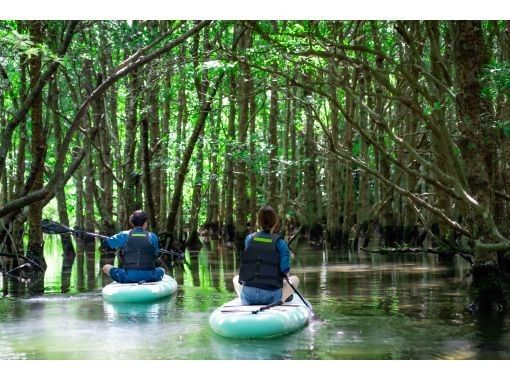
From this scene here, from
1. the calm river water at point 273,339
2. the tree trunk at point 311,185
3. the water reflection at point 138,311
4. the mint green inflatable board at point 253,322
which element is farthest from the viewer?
A: the tree trunk at point 311,185

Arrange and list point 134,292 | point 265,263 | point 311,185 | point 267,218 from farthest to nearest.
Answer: point 311,185
point 134,292
point 265,263
point 267,218

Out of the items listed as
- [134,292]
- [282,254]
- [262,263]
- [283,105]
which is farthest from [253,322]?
[283,105]

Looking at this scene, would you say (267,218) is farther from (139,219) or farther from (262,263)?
(139,219)

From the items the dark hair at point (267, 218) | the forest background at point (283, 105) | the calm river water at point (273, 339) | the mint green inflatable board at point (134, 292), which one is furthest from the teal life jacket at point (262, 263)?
the mint green inflatable board at point (134, 292)

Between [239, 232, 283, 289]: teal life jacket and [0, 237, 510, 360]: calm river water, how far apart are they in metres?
0.71

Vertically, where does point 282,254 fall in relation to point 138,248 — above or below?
Answer: below

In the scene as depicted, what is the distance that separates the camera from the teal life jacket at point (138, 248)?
12.8 metres

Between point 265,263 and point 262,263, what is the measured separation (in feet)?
0.12

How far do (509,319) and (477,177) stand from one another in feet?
6.26

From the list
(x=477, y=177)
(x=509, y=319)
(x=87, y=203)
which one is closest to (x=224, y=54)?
(x=477, y=177)

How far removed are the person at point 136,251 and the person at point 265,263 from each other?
3.37 m

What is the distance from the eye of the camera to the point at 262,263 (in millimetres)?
9641

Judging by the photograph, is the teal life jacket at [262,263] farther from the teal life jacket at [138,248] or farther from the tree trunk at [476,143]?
the teal life jacket at [138,248]

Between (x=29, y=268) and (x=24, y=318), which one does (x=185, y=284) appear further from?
(x=24, y=318)
